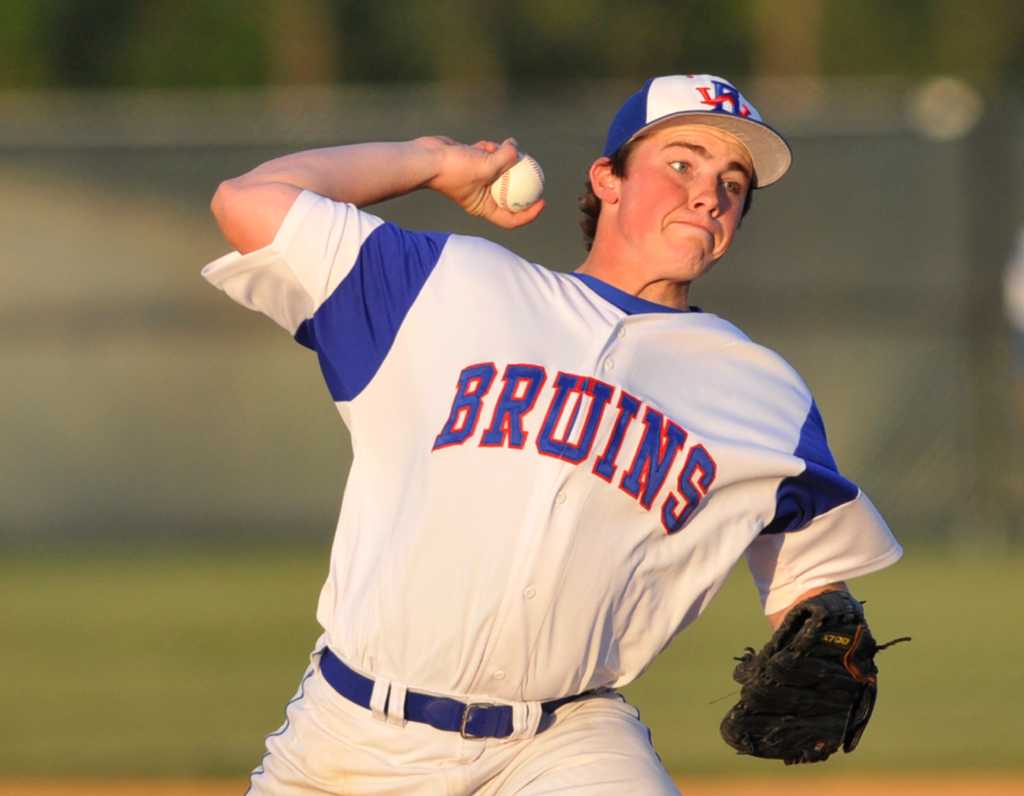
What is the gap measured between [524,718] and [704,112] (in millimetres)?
1039

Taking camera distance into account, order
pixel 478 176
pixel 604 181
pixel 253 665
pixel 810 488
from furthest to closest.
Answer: pixel 253 665 → pixel 604 181 → pixel 478 176 → pixel 810 488

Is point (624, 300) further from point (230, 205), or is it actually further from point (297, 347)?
point (297, 347)

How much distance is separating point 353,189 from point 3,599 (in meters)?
Answer: 7.98

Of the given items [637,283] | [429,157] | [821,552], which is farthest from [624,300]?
[821,552]

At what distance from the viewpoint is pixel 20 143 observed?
506 inches

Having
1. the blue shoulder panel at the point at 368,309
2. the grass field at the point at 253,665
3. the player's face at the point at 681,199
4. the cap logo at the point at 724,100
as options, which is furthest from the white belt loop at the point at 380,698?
the grass field at the point at 253,665

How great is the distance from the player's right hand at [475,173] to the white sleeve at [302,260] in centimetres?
21

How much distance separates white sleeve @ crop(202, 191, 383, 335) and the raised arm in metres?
0.03

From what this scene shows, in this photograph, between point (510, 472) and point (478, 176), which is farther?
point (478, 176)

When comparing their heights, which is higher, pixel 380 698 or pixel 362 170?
pixel 362 170

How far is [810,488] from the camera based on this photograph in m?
3.19

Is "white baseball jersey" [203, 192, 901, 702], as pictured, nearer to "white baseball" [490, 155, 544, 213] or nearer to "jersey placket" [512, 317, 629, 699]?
"jersey placket" [512, 317, 629, 699]

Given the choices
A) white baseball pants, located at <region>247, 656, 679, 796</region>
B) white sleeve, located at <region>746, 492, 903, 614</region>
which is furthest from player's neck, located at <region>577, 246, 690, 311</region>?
white baseball pants, located at <region>247, 656, 679, 796</region>

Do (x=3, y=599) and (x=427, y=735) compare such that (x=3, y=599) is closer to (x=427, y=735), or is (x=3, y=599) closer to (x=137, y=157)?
(x=137, y=157)
